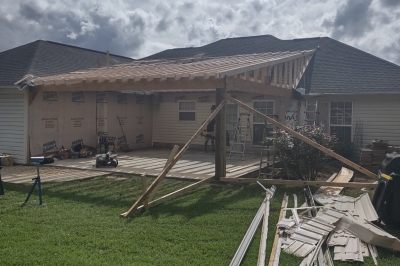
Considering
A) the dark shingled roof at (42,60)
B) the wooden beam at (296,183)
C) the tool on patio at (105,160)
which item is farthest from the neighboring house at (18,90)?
the wooden beam at (296,183)

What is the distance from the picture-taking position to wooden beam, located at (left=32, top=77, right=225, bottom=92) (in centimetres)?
807

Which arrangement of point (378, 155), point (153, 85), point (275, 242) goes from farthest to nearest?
point (378, 155)
point (153, 85)
point (275, 242)

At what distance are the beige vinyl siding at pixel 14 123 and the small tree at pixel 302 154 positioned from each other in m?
7.38

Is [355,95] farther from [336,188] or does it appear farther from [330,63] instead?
[336,188]

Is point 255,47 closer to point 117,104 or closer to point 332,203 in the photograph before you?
point 117,104

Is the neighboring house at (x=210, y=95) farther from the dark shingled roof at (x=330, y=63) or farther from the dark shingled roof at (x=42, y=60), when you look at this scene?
the dark shingled roof at (x=42, y=60)

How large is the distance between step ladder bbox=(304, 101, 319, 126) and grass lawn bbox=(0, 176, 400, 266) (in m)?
5.19

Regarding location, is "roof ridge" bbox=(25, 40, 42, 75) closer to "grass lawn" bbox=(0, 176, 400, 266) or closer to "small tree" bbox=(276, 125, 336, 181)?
"grass lawn" bbox=(0, 176, 400, 266)

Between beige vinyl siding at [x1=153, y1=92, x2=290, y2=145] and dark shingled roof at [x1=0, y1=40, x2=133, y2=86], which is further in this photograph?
beige vinyl siding at [x1=153, y1=92, x2=290, y2=145]

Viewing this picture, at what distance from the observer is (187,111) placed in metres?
15.6

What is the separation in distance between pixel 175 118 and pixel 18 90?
643 cm

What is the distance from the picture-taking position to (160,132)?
1625 centimetres

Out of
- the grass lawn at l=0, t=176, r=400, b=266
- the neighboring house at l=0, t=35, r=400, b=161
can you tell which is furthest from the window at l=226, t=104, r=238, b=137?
the grass lawn at l=0, t=176, r=400, b=266

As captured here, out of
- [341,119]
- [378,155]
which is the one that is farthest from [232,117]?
[378,155]
